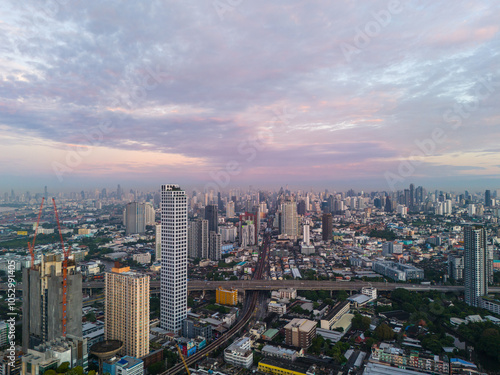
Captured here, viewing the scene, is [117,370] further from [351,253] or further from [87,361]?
[351,253]

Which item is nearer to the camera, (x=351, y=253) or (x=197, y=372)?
(x=197, y=372)

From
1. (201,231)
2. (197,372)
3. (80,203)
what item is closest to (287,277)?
(201,231)

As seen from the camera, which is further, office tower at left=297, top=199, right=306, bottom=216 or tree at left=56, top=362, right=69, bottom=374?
office tower at left=297, top=199, right=306, bottom=216

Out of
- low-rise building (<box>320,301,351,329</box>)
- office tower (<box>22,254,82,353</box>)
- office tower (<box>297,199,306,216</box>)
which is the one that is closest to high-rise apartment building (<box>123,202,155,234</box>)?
office tower (<box>297,199,306,216</box>)

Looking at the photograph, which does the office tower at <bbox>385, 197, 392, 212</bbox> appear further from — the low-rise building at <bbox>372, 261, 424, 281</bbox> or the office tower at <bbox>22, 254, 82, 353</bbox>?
the office tower at <bbox>22, 254, 82, 353</bbox>

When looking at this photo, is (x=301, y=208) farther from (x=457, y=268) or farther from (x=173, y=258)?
(x=173, y=258)

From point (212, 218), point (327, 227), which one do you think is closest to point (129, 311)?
point (212, 218)

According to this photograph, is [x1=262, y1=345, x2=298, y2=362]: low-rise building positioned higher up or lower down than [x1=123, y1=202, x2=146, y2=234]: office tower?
lower down
